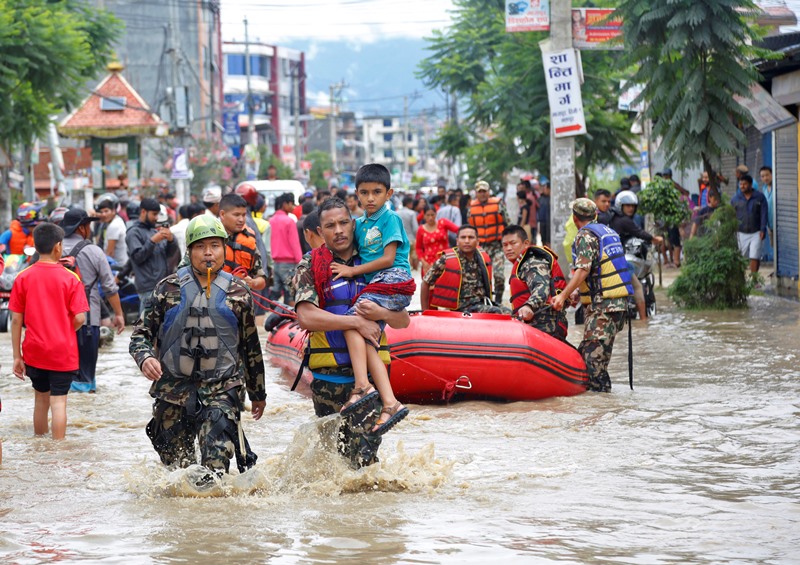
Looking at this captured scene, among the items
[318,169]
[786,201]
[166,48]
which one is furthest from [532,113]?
[318,169]

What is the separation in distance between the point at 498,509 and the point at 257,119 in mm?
93845

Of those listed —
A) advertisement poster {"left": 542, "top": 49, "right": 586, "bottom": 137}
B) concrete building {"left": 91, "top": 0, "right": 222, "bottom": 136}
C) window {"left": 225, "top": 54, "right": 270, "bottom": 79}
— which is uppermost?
window {"left": 225, "top": 54, "right": 270, "bottom": 79}

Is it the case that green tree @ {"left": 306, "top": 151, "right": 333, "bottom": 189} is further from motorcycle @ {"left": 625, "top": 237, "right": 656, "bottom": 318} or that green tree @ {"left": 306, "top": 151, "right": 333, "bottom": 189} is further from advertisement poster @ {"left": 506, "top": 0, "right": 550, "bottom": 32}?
motorcycle @ {"left": 625, "top": 237, "right": 656, "bottom": 318}

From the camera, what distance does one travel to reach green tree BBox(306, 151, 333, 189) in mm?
88125

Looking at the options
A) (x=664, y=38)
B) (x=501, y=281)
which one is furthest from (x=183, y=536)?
(x=664, y=38)

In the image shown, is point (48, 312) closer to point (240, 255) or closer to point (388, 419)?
point (240, 255)

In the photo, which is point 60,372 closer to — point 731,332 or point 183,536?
point 183,536

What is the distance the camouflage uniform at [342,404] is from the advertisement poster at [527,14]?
12.8 meters

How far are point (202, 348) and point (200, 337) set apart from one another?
0.20ft

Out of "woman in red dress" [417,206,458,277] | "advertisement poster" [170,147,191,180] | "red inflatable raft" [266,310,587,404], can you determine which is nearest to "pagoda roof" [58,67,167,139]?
"advertisement poster" [170,147,191,180]

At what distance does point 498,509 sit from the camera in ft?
21.7

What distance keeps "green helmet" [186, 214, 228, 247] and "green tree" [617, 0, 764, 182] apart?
Answer: 10366 mm

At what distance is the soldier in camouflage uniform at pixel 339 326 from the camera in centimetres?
643

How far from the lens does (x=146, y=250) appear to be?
13.2 m
